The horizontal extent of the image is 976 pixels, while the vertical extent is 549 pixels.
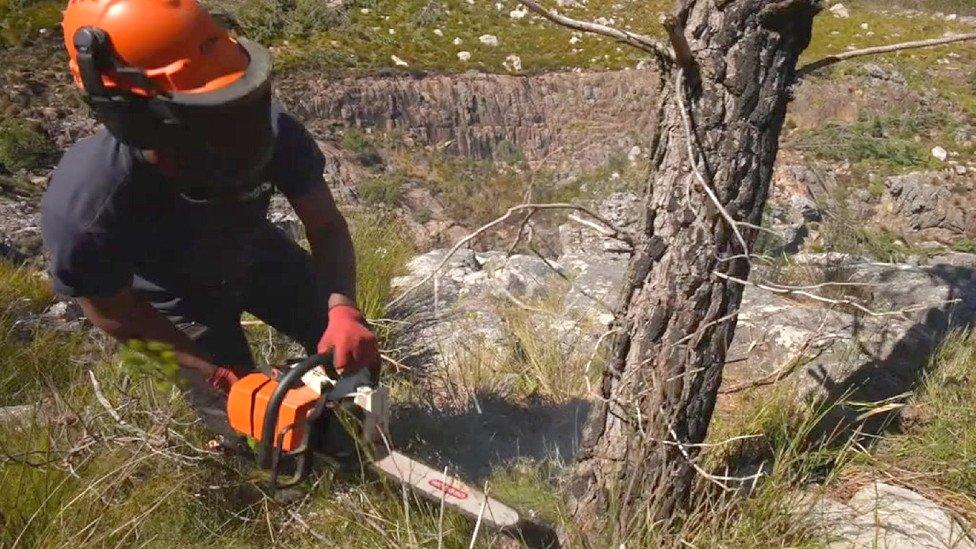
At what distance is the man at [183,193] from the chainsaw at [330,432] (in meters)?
0.17

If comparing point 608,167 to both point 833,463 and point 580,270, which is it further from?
point 833,463

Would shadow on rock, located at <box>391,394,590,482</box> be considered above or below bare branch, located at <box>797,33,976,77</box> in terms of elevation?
below

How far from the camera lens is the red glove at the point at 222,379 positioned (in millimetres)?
2010

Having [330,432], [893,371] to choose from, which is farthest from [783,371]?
[330,432]

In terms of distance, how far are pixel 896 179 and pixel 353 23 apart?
358 inches

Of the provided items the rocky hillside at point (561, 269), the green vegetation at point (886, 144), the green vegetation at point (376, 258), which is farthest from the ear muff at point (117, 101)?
the green vegetation at point (886, 144)

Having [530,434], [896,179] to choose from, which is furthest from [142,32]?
[896,179]

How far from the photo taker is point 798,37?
1.59 metres

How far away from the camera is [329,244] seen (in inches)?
91.3

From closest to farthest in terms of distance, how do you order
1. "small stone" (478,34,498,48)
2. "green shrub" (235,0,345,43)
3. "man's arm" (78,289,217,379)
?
1. "man's arm" (78,289,217,379)
2. "green shrub" (235,0,345,43)
3. "small stone" (478,34,498,48)

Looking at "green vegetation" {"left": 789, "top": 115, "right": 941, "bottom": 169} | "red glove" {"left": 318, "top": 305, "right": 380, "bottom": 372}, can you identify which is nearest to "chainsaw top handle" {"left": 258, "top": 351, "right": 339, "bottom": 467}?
"red glove" {"left": 318, "top": 305, "right": 380, "bottom": 372}

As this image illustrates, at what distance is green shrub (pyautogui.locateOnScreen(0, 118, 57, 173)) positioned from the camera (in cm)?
673

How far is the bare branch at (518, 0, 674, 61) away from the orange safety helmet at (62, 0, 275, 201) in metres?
0.66

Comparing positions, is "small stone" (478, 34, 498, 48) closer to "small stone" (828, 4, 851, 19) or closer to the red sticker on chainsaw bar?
"small stone" (828, 4, 851, 19)
